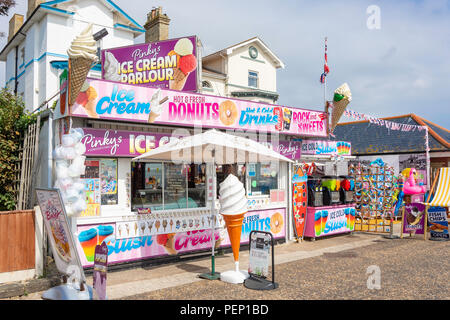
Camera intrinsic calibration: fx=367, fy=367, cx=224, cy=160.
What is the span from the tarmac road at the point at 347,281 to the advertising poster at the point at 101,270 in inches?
31.3

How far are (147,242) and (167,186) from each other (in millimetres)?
1441

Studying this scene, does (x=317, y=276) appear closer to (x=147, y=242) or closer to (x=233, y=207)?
(x=233, y=207)

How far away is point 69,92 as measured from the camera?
677cm

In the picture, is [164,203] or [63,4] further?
[63,4]

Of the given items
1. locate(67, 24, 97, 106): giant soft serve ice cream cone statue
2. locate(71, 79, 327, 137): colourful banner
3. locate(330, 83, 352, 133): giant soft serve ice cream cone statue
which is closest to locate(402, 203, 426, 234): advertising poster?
locate(330, 83, 352, 133): giant soft serve ice cream cone statue

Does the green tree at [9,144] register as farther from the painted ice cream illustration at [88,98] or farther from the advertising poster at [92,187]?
the advertising poster at [92,187]

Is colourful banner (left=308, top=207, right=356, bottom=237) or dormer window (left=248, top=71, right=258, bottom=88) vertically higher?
dormer window (left=248, top=71, right=258, bottom=88)

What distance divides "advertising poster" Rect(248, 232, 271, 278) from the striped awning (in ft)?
22.6

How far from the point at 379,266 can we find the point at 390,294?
1981mm

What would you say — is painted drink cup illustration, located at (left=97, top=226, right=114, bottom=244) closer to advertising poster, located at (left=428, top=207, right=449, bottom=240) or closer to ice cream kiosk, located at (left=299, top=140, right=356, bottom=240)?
ice cream kiosk, located at (left=299, top=140, right=356, bottom=240)

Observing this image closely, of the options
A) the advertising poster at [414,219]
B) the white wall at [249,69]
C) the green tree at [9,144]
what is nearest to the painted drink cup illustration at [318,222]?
the advertising poster at [414,219]

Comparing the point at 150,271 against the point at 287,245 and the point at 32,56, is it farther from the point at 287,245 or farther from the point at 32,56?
the point at 32,56

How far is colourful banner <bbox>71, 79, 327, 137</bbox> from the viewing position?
24.0 ft
